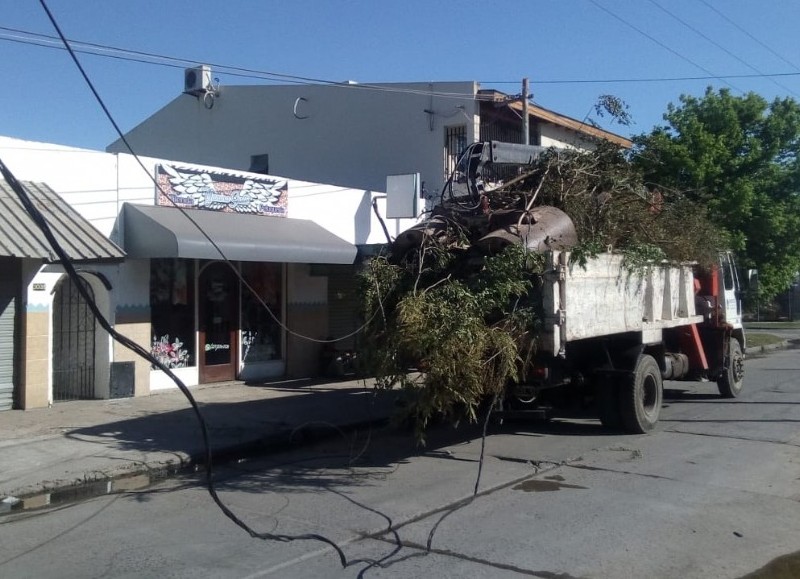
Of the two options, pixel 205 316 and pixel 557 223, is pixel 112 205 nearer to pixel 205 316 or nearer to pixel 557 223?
pixel 205 316

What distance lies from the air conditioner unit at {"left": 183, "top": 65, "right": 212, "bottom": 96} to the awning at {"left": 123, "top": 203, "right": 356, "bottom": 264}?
11.2m

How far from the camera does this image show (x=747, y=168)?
2370 cm

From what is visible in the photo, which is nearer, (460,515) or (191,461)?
(460,515)

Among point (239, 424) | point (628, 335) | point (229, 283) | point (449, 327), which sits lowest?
point (239, 424)

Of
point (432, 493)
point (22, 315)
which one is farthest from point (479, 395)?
point (22, 315)

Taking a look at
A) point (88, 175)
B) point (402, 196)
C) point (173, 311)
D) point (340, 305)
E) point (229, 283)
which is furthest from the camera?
point (340, 305)

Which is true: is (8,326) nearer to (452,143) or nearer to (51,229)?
(51,229)

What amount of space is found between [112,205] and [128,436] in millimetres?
4140

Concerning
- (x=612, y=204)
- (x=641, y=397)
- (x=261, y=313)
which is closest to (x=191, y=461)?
(x=641, y=397)

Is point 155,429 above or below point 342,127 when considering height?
below

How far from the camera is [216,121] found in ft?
84.2

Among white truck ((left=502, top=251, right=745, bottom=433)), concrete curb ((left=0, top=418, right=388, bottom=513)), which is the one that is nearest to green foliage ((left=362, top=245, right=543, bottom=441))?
white truck ((left=502, top=251, right=745, bottom=433))

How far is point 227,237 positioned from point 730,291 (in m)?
8.78

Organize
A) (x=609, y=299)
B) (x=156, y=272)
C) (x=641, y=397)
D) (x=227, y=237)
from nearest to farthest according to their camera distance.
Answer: (x=609, y=299) → (x=641, y=397) → (x=227, y=237) → (x=156, y=272)
